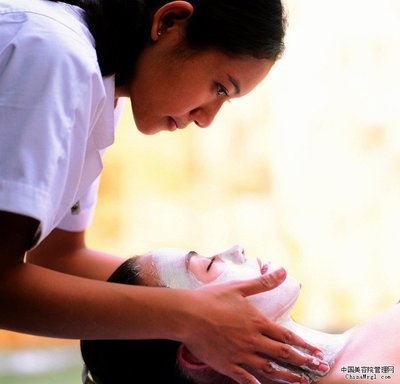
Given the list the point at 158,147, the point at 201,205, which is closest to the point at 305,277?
the point at 201,205

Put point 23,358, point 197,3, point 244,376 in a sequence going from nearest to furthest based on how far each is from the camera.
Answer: point 244,376 < point 197,3 < point 23,358

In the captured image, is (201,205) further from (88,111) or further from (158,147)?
(88,111)

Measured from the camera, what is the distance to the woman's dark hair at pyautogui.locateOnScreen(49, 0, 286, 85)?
1639 millimetres

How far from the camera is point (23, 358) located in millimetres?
3674

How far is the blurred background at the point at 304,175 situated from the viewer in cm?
385

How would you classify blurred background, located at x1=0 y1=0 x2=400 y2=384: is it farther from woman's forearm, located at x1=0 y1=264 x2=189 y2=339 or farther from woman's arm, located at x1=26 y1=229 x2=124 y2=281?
woman's forearm, located at x1=0 y1=264 x2=189 y2=339

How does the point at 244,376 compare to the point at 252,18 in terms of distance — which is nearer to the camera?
the point at 244,376

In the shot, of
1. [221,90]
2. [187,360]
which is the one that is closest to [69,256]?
[187,360]

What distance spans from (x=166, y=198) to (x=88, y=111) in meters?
2.46

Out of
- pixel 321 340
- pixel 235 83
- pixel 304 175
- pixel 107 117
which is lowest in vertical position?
pixel 304 175

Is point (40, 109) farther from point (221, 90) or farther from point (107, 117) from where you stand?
point (221, 90)

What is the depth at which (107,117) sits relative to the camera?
66.7 inches

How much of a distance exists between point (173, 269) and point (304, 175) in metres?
2.14

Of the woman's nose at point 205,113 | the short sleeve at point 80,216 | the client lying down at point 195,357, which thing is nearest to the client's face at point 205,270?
the client lying down at point 195,357
